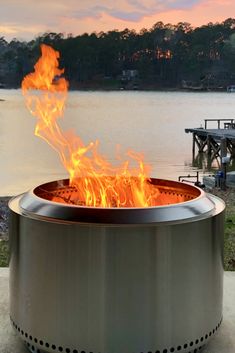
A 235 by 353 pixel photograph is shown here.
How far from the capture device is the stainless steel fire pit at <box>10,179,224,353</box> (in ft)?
8.89

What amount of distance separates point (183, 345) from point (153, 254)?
58cm

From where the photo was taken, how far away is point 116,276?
272 cm

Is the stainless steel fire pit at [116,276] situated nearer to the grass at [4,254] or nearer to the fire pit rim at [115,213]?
the fire pit rim at [115,213]

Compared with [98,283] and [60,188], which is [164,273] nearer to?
[98,283]

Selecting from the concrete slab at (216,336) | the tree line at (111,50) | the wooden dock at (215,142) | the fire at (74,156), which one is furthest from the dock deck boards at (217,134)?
the fire at (74,156)

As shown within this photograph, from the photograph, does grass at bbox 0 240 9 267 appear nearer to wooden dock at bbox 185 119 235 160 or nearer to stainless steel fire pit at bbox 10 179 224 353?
stainless steel fire pit at bbox 10 179 224 353

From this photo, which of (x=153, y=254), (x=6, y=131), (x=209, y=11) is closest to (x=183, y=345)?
(x=153, y=254)

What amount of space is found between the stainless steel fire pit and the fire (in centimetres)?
58

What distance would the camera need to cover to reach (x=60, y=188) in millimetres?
3500

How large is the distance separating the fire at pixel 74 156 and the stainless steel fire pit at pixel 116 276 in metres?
0.58

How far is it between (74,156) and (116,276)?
103 centimetres

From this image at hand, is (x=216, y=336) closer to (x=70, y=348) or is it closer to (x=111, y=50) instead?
(x=70, y=348)

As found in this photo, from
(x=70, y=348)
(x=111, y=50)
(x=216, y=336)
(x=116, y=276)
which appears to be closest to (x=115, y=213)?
(x=116, y=276)

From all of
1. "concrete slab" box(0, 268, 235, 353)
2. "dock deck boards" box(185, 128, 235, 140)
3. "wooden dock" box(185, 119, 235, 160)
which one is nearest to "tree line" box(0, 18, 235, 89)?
"concrete slab" box(0, 268, 235, 353)
